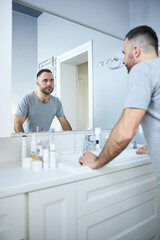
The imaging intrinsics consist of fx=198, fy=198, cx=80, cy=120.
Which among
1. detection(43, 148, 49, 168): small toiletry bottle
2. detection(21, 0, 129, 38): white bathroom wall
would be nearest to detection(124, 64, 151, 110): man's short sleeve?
detection(43, 148, 49, 168): small toiletry bottle

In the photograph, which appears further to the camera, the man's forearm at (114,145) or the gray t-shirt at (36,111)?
the gray t-shirt at (36,111)

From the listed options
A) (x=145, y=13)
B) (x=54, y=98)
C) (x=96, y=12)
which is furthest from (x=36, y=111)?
(x=145, y=13)

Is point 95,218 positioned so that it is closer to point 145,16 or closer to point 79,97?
point 79,97

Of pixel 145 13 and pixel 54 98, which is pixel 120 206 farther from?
pixel 145 13

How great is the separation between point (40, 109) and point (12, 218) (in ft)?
2.73

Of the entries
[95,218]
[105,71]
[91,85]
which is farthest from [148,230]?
[105,71]

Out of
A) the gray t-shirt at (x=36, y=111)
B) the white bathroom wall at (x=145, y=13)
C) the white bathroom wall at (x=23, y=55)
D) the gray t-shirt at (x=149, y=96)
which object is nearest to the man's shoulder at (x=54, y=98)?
the gray t-shirt at (x=36, y=111)

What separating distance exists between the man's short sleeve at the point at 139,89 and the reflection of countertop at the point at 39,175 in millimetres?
423

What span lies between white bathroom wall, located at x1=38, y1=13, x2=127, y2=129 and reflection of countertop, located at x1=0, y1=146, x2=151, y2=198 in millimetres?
745

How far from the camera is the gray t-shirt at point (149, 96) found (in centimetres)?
89

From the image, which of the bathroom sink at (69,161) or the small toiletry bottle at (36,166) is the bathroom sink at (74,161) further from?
the small toiletry bottle at (36,166)

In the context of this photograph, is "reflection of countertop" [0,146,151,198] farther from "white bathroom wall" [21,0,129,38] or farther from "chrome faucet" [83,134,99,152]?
"white bathroom wall" [21,0,129,38]

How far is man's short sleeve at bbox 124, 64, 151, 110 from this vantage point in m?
0.89

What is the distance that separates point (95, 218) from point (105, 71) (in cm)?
137
